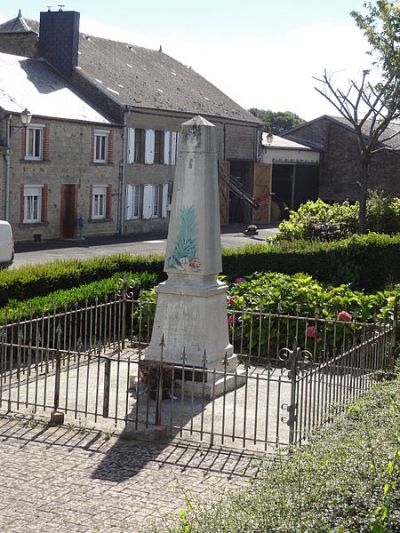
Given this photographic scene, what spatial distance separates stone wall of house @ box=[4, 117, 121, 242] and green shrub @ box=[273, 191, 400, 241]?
1105 cm

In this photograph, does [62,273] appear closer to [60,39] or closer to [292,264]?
[292,264]

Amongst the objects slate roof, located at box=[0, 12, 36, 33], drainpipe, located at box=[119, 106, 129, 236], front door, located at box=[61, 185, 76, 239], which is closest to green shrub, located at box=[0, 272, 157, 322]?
front door, located at box=[61, 185, 76, 239]

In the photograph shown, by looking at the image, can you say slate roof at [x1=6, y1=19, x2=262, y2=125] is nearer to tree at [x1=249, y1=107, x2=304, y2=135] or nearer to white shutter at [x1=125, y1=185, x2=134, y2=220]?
white shutter at [x1=125, y1=185, x2=134, y2=220]

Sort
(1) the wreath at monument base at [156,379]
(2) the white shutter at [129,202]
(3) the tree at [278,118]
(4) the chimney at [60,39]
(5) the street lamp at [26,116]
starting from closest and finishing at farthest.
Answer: (1) the wreath at monument base at [156,379], (5) the street lamp at [26,116], (4) the chimney at [60,39], (2) the white shutter at [129,202], (3) the tree at [278,118]

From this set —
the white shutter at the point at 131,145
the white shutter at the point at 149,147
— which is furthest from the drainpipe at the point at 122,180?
the white shutter at the point at 149,147

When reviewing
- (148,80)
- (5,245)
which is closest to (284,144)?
(148,80)

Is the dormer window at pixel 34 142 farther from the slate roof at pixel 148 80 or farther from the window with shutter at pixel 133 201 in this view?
the window with shutter at pixel 133 201

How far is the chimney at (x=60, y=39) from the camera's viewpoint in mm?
38125

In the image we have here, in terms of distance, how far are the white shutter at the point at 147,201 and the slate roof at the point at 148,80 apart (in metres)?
3.64

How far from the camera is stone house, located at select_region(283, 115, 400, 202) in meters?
50.8

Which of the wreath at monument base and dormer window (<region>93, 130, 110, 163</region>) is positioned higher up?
dormer window (<region>93, 130, 110, 163</region>)

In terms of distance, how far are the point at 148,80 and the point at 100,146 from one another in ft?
21.4

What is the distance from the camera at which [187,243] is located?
1272 centimetres

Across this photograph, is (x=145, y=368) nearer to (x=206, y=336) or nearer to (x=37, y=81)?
(x=206, y=336)
